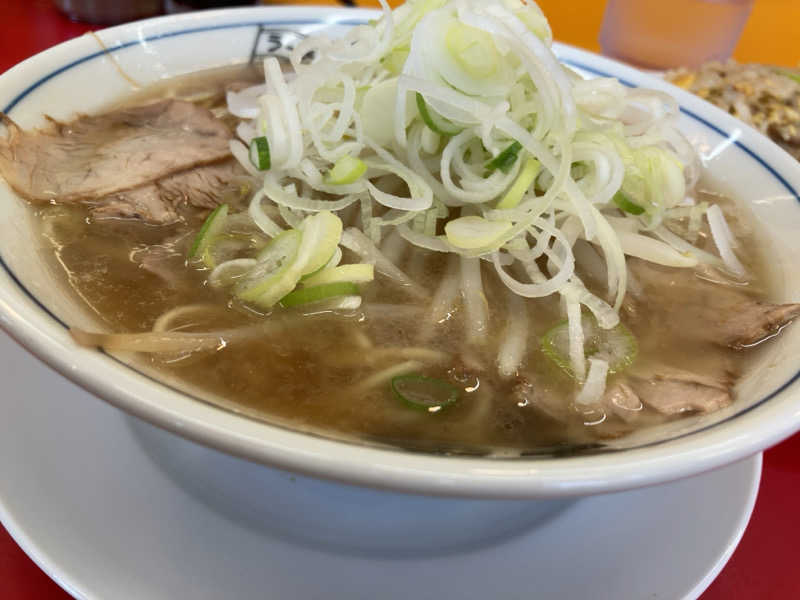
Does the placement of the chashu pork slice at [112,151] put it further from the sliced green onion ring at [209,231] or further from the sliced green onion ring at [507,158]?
the sliced green onion ring at [507,158]

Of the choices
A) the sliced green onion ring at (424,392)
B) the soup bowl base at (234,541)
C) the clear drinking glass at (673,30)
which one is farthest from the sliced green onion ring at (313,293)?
the clear drinking glass at (673,30)

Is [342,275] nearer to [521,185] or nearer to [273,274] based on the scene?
[273,274]

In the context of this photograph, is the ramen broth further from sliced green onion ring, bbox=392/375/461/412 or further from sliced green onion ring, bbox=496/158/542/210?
sliced green onion ring, bbox=496/158/542/210

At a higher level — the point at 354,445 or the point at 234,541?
the point at 354,445

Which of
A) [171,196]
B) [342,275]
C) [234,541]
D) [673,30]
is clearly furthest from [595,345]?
[673,30]

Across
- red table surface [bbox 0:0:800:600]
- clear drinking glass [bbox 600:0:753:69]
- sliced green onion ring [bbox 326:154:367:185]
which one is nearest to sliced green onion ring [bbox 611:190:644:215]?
sliced green onion ring [bbox 326:154:367:185]

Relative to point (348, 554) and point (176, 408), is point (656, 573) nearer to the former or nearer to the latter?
point (348, 554)

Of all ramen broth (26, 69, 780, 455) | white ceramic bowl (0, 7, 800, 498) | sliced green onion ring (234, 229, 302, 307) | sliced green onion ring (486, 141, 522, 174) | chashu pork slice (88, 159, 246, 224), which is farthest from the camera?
chashu pork slice (88, 159, 246, 224)
